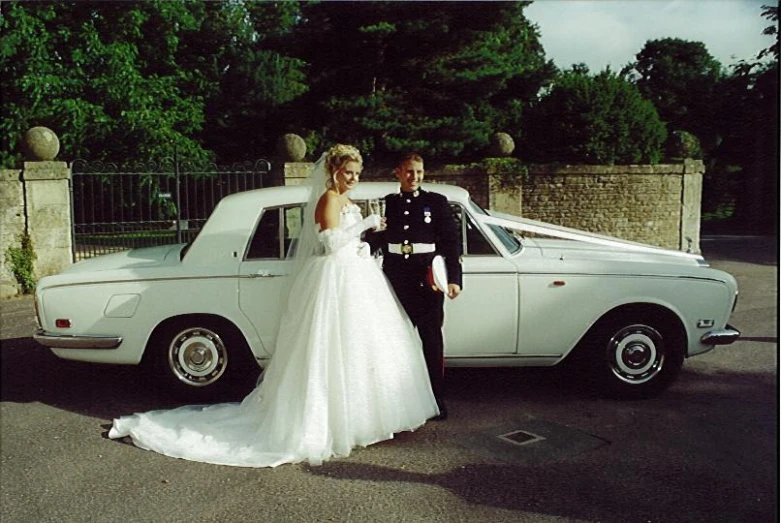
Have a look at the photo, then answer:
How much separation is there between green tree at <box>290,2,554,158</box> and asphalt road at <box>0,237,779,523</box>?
12077 millimetres

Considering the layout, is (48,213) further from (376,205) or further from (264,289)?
(376,205)

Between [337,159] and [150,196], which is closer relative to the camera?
[337,159]

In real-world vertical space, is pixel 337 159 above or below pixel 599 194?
above

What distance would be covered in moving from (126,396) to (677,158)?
48.2 feet

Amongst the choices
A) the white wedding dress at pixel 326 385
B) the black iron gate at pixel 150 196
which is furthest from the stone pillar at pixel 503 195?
the white wedding dress at pixel 326 385

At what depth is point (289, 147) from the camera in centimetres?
1429

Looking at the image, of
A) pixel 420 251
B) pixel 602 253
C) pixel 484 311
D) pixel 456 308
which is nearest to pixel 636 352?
pixel 602 253

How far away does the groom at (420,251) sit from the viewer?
5.34 m

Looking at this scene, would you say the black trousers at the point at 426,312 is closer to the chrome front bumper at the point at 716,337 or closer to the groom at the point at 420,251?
the groom at the point at 420,251

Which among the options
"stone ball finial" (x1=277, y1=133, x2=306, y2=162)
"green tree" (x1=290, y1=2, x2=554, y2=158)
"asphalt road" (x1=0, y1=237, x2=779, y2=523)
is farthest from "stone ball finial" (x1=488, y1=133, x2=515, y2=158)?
"asphalt road" (x1=0, y1=237, x2=779, y2=523)

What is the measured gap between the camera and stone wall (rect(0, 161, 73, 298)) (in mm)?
11453

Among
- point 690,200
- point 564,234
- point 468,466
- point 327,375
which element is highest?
point 690,200

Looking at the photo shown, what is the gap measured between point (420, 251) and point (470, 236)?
1.89 feet

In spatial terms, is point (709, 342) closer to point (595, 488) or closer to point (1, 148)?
point (595, 488)
